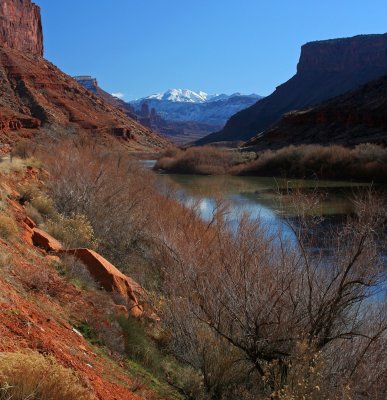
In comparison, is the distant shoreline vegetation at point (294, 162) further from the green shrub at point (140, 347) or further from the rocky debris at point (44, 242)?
the green shrub at point (140, 347)

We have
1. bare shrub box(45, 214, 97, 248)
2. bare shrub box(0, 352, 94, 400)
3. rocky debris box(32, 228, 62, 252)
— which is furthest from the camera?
bare shrub box(45, 214, 97, 248)

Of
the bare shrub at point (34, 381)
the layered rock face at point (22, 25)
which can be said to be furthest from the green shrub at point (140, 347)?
the layered rock face at point (22, 25)

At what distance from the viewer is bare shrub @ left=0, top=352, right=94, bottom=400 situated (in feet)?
11.3

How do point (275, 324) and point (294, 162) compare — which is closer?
point (275, 324)

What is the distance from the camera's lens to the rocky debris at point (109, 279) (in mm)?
9172

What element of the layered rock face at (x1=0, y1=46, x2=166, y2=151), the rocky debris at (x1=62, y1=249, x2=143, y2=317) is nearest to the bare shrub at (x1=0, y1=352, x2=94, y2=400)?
the rocky debris at (x1=62, y1=249, x2=143, y2=317)

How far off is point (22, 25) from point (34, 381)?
129 m

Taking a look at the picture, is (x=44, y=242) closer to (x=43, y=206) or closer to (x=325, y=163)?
(x=43, y=206)

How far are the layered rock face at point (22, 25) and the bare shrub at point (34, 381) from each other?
11394 cm

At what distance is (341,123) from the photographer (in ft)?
215

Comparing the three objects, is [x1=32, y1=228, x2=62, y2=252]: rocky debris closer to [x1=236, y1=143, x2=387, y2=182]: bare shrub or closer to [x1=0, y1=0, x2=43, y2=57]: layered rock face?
[x1=236, y1=143, x2=387, y2=182]: bare shrub

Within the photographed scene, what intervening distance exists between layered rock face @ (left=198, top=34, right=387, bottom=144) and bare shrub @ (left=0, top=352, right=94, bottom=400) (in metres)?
148

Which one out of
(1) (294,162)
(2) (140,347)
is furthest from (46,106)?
(2) (140,347)

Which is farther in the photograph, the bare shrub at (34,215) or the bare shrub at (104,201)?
the bare shrub at (104,201)
